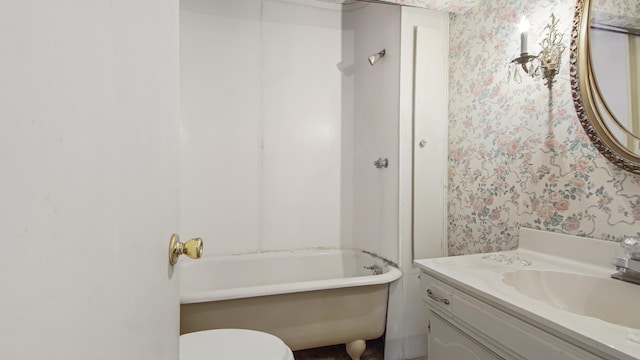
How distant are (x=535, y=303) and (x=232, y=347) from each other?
3.15 feet

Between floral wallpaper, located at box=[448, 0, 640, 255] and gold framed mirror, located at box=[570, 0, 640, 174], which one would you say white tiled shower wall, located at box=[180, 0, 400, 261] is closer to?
floral wallpaper, located at box=[448, 0, 640, 255]

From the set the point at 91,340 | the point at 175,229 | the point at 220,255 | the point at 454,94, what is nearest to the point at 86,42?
the point at 91,340

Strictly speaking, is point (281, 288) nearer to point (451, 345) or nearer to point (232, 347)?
point (232, 347)

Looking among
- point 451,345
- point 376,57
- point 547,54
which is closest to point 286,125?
point 376,57

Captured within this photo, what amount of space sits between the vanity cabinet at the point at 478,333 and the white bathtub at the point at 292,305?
517mm

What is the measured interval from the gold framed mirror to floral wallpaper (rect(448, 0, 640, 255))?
5cm

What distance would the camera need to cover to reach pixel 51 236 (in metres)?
0.24

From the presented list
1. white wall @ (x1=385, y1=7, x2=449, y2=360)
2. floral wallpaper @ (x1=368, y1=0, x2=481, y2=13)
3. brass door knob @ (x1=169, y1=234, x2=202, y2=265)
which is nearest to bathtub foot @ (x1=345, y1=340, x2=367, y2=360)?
white wall @ (x1=385, y1=7, x2=449, y2=360)

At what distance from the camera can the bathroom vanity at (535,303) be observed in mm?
694

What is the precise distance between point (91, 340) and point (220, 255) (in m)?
1.97

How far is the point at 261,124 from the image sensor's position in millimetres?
2258

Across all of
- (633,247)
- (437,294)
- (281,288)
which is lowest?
(281,288)

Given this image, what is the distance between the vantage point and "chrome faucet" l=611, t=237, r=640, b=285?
900 millimetres

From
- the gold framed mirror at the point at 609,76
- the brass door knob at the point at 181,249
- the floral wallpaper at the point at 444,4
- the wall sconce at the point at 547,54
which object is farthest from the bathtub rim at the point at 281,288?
the floral wallpaper at the point at 444,4
